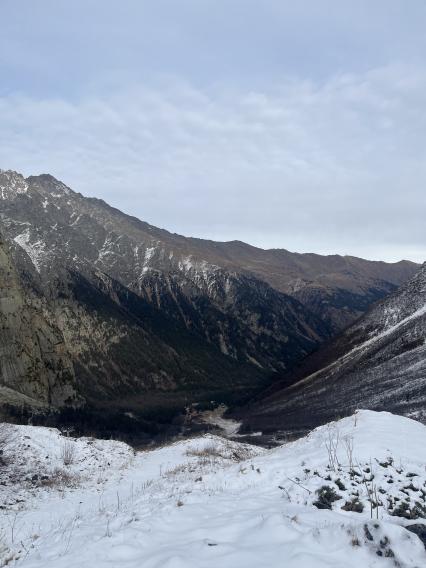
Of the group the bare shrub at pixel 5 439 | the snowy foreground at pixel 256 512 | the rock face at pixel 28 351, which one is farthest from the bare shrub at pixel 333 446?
the rock face at pixel 28 351

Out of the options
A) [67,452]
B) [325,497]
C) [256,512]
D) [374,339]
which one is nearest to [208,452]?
[67,452]

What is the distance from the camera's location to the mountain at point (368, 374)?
237ft

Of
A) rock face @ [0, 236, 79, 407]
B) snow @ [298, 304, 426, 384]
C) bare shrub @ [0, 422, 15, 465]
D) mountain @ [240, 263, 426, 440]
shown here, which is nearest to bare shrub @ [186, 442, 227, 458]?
bare shrub @ [0, 422, 15, 465]

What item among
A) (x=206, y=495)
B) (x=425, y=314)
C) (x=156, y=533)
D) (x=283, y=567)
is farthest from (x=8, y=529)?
(x=425, y=314)

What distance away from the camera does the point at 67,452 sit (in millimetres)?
29000

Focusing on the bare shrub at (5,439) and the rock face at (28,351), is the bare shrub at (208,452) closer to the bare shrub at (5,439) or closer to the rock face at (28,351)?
the bare shrub at (5,439)

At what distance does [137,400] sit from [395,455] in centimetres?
16556

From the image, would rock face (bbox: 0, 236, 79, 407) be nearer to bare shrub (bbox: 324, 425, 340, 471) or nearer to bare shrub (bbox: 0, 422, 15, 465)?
bare shrub (bbox: 0, 422, 15, 465)

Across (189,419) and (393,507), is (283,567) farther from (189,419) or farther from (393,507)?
(189,419)

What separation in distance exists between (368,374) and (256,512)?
80.5m

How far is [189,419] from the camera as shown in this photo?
432 ft

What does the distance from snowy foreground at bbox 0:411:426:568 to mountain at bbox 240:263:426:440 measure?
1700 inches

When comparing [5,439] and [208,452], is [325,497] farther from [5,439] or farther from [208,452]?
[5,439]

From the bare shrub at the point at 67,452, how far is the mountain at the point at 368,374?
41.0 metres
